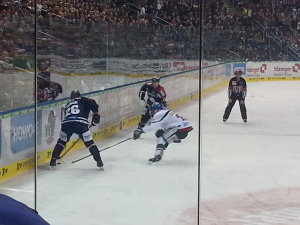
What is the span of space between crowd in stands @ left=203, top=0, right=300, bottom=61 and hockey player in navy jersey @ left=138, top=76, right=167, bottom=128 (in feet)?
2.02

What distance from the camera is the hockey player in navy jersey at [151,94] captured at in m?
4.14

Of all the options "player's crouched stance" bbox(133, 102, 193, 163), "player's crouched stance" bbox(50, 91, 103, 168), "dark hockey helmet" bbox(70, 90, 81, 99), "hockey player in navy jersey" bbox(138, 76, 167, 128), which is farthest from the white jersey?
"dark hockey helmet" bbox(70, 90, 81, 99)

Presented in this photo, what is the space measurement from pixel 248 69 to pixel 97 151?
151 cm

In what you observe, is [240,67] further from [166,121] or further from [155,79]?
[166,121]

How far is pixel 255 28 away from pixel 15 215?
133 inches

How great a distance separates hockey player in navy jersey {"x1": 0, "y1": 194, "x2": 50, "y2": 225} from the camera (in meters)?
0.40

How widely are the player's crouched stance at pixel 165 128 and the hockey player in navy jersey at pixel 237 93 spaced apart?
0.60 m

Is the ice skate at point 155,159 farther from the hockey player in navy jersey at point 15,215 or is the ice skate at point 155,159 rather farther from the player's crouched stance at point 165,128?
the hockey player in navy jersey at point 15,215

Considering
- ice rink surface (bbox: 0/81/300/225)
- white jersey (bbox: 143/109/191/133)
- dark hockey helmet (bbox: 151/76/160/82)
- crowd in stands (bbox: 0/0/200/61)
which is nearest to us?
ice rink surface (bbox: 0/81/300/225)

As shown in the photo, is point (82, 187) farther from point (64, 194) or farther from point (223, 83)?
point (223, 83)

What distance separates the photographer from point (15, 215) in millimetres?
403

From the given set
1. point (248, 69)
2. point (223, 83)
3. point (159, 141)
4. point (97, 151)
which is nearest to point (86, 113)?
point (97, 151)

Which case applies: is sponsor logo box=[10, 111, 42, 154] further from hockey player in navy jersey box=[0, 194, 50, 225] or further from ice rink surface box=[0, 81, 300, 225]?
hockey player in navy jersey box=[0, 194, 50, 225]

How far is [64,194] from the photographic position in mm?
2871
